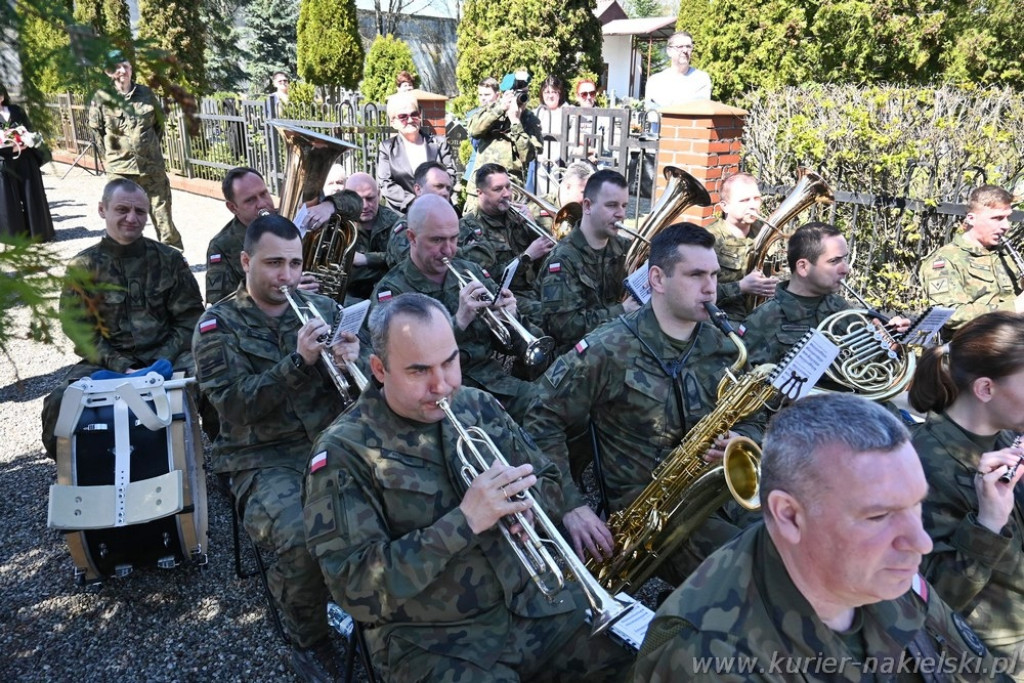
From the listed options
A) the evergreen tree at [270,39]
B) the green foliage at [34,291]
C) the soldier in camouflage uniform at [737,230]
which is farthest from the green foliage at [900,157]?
the evergreen tree at [270,39]

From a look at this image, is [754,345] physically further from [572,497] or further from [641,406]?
[572,497]

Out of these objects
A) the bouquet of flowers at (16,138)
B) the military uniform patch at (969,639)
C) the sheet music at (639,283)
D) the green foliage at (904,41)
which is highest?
the green foliage at (904,41)

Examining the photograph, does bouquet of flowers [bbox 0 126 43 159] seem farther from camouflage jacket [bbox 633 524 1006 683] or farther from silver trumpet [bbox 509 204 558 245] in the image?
camouflage jacket [bbox 633 524 1006 683]

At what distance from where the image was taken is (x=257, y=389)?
361 centimetres

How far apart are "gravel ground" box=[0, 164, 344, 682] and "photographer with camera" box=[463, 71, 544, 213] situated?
5.19 meters

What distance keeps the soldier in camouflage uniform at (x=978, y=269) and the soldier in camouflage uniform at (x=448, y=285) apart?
10.9 ft

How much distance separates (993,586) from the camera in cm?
265

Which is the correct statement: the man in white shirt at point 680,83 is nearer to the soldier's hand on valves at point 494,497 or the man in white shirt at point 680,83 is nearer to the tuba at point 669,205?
the tuba at point 669,205

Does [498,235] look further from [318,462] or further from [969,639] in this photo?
[969,639]

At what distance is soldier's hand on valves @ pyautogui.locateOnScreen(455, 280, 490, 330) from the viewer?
4.39 metres

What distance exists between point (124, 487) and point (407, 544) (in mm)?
2002

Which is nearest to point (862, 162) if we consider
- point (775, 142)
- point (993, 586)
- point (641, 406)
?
point (775, 142)

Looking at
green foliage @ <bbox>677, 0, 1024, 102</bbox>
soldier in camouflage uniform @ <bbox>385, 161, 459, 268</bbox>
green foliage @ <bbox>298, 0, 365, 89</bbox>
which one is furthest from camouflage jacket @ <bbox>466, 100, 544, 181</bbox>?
green foliage @ <bbox>298, 0, 365, 89</bbox>

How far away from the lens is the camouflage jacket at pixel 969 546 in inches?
98.7
